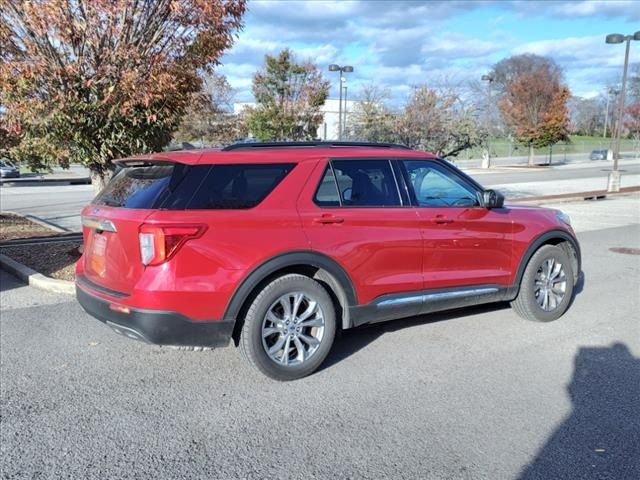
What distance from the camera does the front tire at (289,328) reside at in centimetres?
414

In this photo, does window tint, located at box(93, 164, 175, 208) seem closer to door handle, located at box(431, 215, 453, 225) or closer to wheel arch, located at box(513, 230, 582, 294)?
door handle, located at box(431, 215, 453, 225)

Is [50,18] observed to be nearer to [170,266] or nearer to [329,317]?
[170,266]

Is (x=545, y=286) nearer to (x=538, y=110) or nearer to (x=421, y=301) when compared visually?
(x=421, y=301)

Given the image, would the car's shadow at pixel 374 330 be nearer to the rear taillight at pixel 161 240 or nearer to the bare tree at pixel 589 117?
the rear taillight at pixel 161 240

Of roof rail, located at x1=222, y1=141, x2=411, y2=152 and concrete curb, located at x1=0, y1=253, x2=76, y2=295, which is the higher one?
roof rail, located at x1=222, y1=141, x2=411, y2=152

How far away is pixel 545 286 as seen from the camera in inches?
231

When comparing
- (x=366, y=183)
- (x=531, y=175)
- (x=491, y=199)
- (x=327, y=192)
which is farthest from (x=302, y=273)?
(x=531, y=175)

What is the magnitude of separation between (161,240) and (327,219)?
126 cm

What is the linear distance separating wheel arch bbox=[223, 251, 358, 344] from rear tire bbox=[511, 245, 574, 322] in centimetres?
211

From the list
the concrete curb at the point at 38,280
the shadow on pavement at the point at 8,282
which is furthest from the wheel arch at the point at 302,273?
the shadow on pavement at the point at 8,282

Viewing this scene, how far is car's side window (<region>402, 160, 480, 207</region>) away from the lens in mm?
5023

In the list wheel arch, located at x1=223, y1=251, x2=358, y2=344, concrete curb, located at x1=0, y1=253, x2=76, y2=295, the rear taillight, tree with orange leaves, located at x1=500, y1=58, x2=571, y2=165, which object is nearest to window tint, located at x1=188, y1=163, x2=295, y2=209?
the rear taillight

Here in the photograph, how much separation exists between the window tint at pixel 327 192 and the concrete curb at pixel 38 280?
3.68m

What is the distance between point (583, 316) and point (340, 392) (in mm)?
3256
